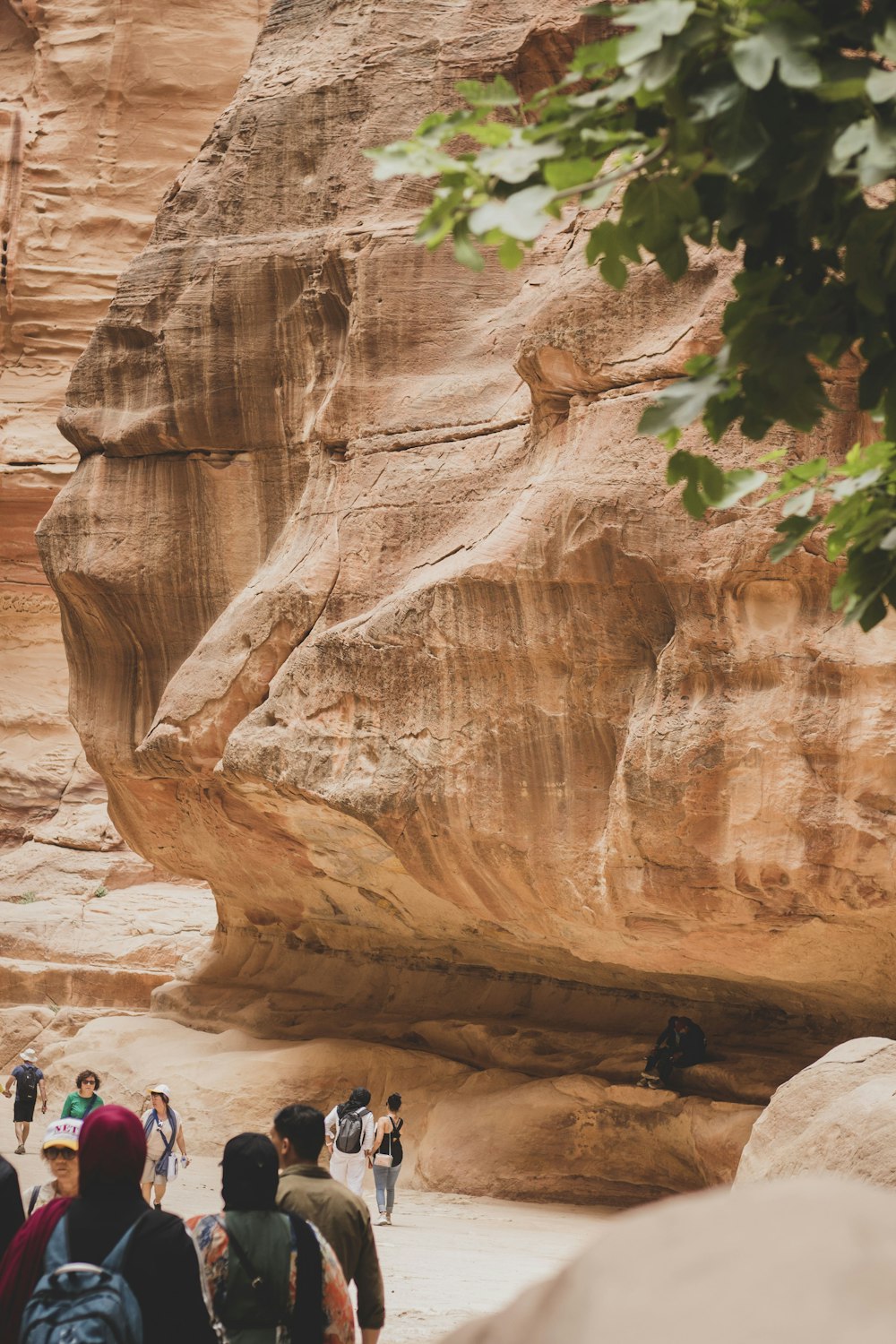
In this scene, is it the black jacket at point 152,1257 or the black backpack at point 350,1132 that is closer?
the black jacket at point 152,1257

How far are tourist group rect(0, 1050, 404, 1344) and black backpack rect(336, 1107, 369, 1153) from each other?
6.08 m

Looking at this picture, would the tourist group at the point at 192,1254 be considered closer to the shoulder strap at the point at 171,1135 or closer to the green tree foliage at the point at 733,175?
the green tree foliage at the point at 733,175

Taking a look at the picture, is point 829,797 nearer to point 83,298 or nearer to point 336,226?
point 336,226

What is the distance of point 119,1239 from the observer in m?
3.52

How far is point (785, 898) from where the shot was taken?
10398mm

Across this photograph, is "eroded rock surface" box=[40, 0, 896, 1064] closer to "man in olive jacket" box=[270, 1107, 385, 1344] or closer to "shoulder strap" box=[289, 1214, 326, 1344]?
"man in olive jacket" box=[270, 1107, 385, 1344]

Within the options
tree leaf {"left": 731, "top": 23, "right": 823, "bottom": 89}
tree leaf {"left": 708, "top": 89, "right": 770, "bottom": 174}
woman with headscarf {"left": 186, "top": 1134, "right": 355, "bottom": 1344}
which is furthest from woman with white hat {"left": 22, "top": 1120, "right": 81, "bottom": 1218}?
tree leaf {"left": 731, "top": 23, "right": 823, "bottom": 89}

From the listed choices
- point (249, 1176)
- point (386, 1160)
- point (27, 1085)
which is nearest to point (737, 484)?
point (249, 1176)

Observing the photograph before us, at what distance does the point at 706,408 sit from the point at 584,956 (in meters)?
9.67

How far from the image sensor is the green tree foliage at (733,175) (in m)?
2.84

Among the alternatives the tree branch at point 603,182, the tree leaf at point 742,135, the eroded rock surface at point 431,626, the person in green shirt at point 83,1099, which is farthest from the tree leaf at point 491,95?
the person in green shirt at point 83,1099

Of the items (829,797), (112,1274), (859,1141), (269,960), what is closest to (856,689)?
(829,797)

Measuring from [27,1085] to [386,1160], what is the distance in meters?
4.14

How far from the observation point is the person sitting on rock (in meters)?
12.5
